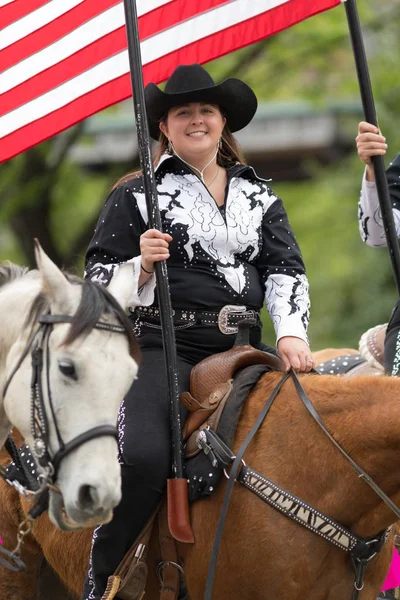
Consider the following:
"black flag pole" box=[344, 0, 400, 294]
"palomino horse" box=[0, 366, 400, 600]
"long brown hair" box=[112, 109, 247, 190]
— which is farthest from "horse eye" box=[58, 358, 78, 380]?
"black flag pole" box=[344, 0, 400, 294]

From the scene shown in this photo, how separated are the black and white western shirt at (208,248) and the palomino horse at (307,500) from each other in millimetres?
549

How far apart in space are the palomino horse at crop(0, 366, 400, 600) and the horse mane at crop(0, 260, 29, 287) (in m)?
1.24

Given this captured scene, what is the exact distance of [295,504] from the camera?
445 centimetres

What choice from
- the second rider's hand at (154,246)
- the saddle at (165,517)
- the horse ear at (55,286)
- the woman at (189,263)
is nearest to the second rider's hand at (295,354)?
the woman at (189,263)

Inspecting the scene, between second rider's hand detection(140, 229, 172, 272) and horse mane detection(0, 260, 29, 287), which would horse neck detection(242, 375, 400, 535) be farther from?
horse mane detection(0, 260, 29, 287)

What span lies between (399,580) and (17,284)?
2530 millimetres

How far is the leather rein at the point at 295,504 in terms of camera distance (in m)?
4.43

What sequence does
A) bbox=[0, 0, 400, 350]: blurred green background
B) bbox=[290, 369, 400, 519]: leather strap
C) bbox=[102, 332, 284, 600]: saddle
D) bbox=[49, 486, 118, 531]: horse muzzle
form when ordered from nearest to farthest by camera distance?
bbox=[49, 486, 118, 531]: horse muzzle → bbox=[290, 369, 400, 519]: leather strap → bbox=[102, 332, 284, 600]: saddle → bbox=[0, 0, 400, 350]: blurred green background

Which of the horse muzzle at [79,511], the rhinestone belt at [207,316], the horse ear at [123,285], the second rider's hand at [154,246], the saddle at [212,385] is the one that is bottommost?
the horse muzzle at [79,511]

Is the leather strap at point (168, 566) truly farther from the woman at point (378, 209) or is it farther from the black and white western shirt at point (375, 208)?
the black and white western shirt at point (375, 208)

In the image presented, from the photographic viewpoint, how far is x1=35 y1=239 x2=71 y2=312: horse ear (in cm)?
377

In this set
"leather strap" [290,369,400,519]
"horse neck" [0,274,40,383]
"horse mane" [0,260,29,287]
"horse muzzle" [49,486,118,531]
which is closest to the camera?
"horse muzzle" [49,486,118,531]

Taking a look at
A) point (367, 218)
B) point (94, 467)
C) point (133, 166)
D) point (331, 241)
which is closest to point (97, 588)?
point (94, 467)

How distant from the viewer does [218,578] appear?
454 centimetres
